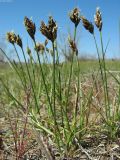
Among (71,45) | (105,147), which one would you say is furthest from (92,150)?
(71,45)

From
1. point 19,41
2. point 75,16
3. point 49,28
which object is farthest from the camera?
point 19,41

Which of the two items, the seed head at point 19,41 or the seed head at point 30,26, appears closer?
the seed head at point 30,26

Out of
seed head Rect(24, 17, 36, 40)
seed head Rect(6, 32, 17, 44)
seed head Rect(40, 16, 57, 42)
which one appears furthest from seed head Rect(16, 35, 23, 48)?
seed head Rect(40, 16, 57, 42)

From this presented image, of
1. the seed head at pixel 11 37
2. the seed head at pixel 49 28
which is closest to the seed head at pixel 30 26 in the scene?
the seed head at pixel 49 28

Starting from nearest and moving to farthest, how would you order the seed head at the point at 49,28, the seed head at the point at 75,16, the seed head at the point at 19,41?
1. the seed head at the point at 49,28
2. the seed head at the point at 75,16
3. the seed head at the point at 19,41

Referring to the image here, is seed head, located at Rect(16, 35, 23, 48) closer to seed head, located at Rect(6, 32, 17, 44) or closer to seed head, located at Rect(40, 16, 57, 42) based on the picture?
seed head, located at Rect(6, 32, 17, 44)

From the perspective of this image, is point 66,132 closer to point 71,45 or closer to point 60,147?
point 60,147

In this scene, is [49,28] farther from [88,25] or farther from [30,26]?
[88,25]

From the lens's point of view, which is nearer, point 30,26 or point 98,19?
point 30,26

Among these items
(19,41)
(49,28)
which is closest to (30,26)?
(49,28)

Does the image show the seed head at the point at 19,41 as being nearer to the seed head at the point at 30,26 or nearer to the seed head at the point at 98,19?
the seed head at the point at 30,26

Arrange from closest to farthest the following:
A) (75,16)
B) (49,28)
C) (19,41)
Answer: (49,28) < (75,16) < (19,41)
